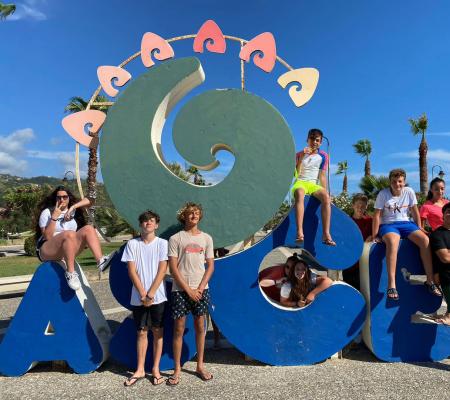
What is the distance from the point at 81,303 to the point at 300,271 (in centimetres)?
247

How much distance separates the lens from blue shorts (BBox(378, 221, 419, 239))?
4.02 m

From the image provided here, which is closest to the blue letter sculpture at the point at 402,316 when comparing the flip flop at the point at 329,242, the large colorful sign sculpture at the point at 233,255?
the large colorful sign sculpture at the point at 233,255

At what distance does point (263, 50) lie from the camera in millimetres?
4336

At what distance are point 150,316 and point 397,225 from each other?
113 inches

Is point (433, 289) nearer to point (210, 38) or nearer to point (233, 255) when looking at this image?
point (233, 255)

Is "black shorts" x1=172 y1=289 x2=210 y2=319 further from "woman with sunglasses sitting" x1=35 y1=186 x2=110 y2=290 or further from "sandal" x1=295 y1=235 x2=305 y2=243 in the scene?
"sandal" x1=295 y1=235 x2=305 y2=243

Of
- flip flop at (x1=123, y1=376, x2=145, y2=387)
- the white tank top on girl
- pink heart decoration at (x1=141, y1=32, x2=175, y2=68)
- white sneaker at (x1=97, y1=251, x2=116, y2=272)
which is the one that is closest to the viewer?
flip flop at (x1=123, y1=376, x2=145, y2=387)

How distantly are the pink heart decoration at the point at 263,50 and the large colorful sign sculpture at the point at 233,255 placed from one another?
0.50 metres

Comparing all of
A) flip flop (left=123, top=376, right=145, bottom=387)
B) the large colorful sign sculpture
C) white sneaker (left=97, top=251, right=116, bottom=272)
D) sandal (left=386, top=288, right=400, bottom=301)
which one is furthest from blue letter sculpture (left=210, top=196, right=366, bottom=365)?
white sneaker (left=97, top=251, right=116, bottom=272)

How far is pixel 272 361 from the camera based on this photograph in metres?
3.95

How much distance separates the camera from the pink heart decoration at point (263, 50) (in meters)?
4.32

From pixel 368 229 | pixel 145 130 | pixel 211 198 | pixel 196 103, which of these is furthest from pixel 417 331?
pixel 145 130

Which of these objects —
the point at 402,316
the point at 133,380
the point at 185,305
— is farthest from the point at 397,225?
the point at 133,380

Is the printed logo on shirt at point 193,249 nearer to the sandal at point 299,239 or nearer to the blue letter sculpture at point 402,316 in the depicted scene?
the sandal at point 299,239
